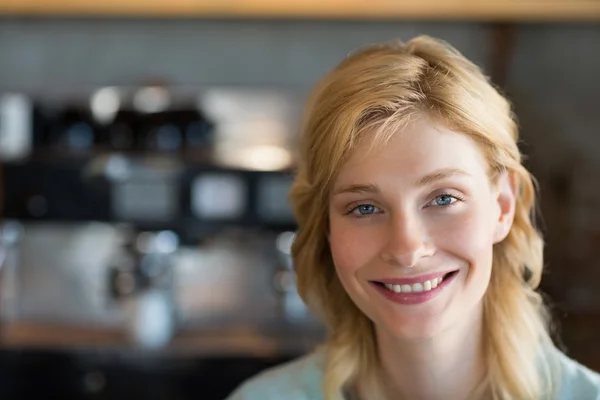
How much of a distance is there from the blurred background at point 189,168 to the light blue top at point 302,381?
832mm

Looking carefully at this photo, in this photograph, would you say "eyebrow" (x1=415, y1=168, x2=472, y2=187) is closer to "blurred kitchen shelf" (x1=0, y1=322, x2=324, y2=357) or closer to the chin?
the chin

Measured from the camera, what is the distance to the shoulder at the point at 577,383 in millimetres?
934

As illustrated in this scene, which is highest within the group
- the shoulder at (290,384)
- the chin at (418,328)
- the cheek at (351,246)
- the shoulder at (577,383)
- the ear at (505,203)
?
the ear at (505,203)

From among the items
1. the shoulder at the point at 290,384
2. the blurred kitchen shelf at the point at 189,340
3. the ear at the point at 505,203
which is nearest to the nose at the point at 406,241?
the ear at the point at 505,203

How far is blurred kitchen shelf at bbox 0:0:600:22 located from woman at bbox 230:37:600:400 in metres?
0.92

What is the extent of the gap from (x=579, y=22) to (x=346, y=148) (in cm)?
133

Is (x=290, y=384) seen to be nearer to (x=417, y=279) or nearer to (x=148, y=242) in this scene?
(x=417, y=279)

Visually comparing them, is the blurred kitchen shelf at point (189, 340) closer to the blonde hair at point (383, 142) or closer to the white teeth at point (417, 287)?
the blonde hair at point (383, 142)

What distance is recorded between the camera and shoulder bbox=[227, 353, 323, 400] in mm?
1024

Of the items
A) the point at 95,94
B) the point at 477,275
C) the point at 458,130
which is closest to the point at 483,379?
the point at 477,275

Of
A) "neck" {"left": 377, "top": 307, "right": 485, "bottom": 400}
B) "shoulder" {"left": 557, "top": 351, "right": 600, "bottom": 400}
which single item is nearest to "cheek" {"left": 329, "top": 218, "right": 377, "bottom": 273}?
"neck" {"left": 377, "top": 307, "right": 485, "bottom": 400}

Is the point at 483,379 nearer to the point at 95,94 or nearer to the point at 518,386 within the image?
the point at 518,386

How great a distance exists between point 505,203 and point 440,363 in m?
0.20

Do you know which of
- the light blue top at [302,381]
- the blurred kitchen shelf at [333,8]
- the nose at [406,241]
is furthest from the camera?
the blurred kitchen shelf at [333,8]
